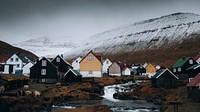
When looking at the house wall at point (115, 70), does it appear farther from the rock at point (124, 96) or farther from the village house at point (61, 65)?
the rock at point (124, 96)

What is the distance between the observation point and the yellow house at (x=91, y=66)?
266 ft

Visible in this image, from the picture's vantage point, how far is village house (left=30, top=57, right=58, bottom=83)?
68.8 m

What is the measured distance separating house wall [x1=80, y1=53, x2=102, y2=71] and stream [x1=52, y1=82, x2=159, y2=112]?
49.1 ft

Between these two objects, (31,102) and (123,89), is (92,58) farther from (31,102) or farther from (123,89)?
(31,102)

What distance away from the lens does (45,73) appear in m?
68.8

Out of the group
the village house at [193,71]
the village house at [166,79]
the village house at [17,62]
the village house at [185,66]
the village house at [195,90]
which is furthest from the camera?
the village house at [17,62]

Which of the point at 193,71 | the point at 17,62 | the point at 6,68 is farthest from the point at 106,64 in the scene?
the point at 193,71

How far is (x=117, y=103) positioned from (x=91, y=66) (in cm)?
3218

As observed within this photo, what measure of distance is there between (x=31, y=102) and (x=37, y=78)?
2438cm

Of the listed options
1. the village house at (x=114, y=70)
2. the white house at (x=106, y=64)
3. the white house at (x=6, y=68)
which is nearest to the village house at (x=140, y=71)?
the village house at (x=114, y=70)

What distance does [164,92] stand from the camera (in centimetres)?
5888

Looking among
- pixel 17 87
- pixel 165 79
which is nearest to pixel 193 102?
pixel 165 79

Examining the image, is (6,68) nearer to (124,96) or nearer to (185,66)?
(124,96)

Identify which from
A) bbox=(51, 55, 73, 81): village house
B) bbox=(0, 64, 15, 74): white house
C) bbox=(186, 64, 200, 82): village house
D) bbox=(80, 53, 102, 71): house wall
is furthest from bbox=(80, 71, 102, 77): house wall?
bbox=(186, 64, 200, 82): village house
